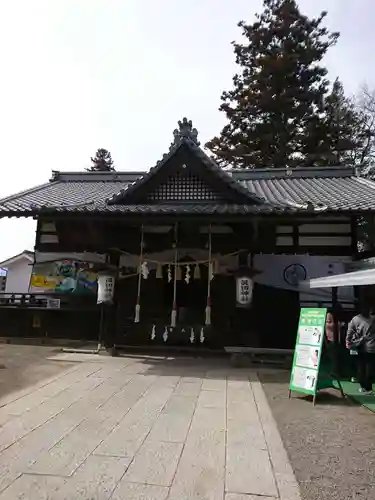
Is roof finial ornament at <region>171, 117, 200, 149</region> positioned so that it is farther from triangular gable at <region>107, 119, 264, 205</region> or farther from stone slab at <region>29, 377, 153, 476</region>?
stone slab at <region>29, 377, 153, 476</region>

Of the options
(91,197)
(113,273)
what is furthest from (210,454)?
(91,197)

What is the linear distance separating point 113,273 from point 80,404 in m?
4.93

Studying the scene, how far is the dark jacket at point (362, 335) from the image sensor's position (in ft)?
23.3

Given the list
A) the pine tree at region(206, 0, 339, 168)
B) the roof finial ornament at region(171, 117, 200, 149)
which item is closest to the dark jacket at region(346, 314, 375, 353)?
the roof finial ornament at region(171, 117, 200, 149)

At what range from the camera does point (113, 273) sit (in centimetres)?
1050

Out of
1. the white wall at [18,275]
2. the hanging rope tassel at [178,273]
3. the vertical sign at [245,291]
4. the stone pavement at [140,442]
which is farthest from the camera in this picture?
the white wall at [18,275]

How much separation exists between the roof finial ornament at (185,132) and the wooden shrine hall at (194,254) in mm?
32

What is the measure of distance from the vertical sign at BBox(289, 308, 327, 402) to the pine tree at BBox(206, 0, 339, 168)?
1949 centimetres

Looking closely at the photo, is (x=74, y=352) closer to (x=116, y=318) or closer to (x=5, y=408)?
(x=116, y=318)

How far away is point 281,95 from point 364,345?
22133 mm

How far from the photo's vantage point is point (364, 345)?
7.12 meters

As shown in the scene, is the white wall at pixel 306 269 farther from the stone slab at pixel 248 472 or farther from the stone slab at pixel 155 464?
the stone slab at pixel 155 464

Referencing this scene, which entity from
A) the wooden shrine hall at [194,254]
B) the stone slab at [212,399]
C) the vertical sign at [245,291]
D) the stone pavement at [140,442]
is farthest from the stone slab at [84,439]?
the vertical sign at [245,291]

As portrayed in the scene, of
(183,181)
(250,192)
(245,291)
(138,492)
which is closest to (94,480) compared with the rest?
(138,492)
